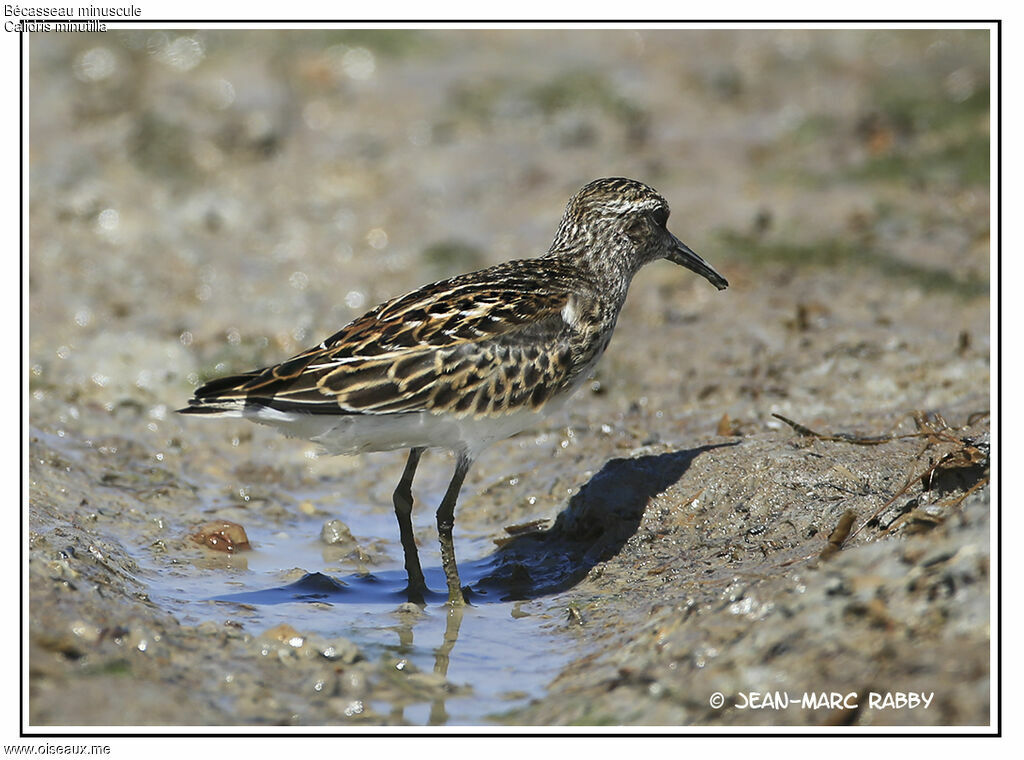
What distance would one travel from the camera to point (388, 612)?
6719 mm

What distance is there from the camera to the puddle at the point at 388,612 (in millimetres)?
5633

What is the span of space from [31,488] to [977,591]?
5.68 metres

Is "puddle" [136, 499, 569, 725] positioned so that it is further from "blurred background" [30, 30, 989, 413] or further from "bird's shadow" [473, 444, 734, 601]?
"blurred background" [30, 30, 989, 413]

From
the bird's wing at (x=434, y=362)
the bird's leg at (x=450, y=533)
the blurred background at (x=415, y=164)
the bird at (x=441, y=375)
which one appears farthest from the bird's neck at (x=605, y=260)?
the blurred background at (x=415, y=164)

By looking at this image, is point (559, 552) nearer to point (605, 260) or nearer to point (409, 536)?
point (409, 536)

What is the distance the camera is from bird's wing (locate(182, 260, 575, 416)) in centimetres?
638

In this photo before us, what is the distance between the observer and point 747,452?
296 inches

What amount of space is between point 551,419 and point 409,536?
97.8 inches

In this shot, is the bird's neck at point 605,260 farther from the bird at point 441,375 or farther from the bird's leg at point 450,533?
the bird's leg at point 450,533

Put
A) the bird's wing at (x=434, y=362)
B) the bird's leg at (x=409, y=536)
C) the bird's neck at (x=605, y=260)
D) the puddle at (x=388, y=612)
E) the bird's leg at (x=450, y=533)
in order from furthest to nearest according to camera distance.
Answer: the bird's neck at (x=605, y=260)
the bird's leg at (x=409, y=536)
the bird's leg at (x=450, y=533)
the bird's wing at (x=434, y=362)
the puddle at (x=388, y=612)

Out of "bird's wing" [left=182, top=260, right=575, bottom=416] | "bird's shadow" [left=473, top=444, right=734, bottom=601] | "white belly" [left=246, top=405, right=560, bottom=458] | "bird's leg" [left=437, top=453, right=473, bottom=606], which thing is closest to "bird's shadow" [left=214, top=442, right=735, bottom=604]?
"bird's shadow" [left=473, top=444, right=734, bottom=601]

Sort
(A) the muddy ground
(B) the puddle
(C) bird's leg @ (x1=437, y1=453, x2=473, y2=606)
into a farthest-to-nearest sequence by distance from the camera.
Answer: (C) bird's leg @ (x1=437, y1=453, x2=473, y2=606) < (B) the puddle < (A) the muddy ground

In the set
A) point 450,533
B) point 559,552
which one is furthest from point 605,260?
point 450,533

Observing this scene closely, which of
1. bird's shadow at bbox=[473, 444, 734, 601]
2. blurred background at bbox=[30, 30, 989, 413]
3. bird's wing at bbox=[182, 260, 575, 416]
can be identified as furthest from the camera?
blurred background at bbox=[30, 30, 989, 413]
